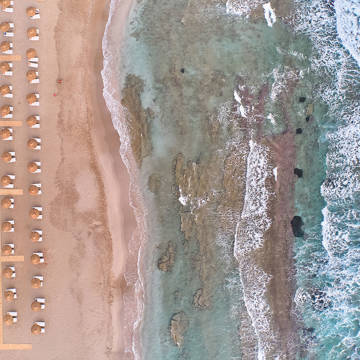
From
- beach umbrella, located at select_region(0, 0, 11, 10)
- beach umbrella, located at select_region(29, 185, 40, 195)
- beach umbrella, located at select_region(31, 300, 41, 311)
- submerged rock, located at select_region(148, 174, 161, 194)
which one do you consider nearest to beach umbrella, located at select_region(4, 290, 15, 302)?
beach umbrella, located at select_region(31, 300, 41, 311)

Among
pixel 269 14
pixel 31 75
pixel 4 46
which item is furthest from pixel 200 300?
pixel 4 46

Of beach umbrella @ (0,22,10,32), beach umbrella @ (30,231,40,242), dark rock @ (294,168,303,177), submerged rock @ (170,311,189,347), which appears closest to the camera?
beach umbrella @ (0,22,10,32)

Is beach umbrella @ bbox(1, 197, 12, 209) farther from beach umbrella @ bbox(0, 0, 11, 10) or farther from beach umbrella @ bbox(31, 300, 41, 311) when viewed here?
beach umbrella @ bbox(0, 0, 11, 10)

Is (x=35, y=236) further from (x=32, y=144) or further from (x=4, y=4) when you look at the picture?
(x=4, y=4)

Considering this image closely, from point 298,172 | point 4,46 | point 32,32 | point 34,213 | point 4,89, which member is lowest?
point 34,213

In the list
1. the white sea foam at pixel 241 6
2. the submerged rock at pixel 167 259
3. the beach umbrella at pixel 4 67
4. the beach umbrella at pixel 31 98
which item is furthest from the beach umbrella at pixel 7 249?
the white sea foam at pixel 241 6

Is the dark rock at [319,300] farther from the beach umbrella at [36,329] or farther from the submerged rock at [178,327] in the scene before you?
the beach umbrella at [36,329]
